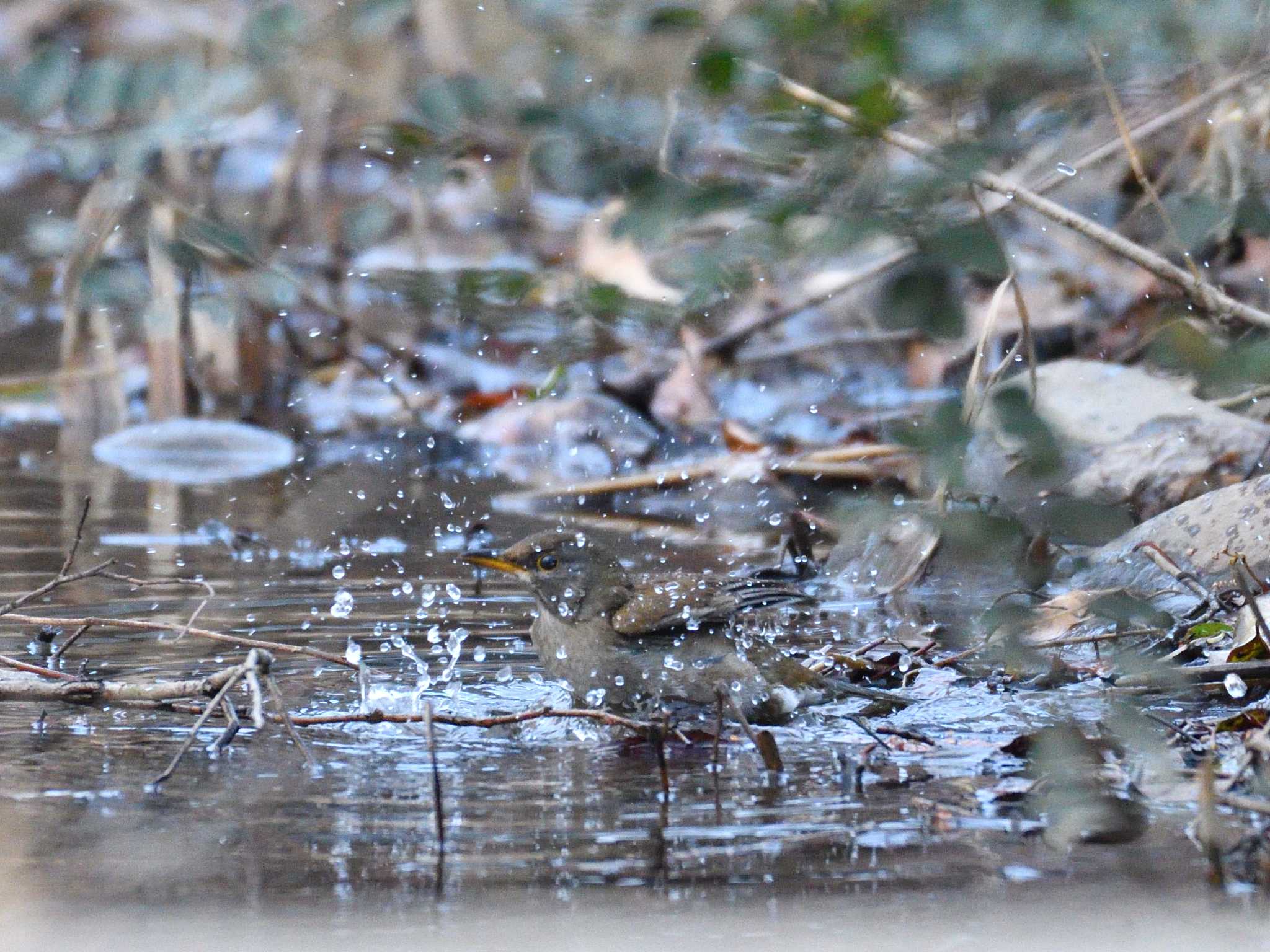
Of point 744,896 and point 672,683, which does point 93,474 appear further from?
point 744,896

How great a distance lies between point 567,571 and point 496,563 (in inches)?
8.8

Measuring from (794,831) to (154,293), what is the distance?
236cm

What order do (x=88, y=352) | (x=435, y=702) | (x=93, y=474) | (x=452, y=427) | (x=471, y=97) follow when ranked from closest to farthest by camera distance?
(x=471, y=97) → (x=435, y=702) → (x=93, y=474) → (x=452, y=427) → (x=88, y=352)

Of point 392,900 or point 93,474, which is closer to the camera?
point 392,900

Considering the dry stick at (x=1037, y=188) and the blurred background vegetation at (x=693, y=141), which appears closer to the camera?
the blurred background vegetation at (x=693, y=141)

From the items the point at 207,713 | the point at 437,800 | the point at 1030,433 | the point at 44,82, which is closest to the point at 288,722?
the point at 207,713

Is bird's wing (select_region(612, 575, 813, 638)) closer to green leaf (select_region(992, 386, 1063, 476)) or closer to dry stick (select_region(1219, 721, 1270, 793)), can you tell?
dry stick (select_region(1219, 721, 1270, 793))

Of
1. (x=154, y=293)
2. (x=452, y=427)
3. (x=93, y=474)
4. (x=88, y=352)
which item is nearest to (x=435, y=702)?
(x=154, y=293)

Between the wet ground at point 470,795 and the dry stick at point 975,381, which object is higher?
the dry stick at point 975,381

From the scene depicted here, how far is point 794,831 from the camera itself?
3.23 meters

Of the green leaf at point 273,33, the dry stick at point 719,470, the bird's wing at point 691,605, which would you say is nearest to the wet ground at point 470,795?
the bird's wing at point 691,605

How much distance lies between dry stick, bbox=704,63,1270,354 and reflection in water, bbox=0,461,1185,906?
104 cm

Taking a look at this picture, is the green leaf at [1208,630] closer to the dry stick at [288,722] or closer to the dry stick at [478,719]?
the dry stick at [478,719]

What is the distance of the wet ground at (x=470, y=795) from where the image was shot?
2.94 meters
